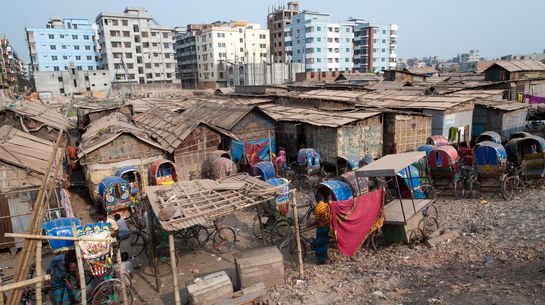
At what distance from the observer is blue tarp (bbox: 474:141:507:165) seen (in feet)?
48.0

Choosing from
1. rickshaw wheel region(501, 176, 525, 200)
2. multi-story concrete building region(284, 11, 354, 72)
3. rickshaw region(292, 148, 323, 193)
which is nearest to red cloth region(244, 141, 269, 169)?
rickshaw region(292, 148, 323, 193)

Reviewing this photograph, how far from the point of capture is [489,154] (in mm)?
14844

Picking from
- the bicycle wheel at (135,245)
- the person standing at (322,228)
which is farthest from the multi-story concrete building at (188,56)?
the person standing at (322,228)

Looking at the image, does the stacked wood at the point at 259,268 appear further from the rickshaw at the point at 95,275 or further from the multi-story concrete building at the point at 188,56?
the multi-story concrete building at the point at 188,56

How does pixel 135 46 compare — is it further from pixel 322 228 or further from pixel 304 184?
pixel 322 228

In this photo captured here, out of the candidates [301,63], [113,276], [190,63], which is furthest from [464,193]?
[190,63]

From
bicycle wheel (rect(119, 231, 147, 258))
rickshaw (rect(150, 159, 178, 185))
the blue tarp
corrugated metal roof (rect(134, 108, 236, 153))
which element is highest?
corrugated metal roof (rect(134, 108, 236, 153))

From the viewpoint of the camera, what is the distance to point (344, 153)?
20.0 meters

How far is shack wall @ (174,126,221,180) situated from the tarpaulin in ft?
3.67

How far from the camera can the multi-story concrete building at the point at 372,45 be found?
87062mm

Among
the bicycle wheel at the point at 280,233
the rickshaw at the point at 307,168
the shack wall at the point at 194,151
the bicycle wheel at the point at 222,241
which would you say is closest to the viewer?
the bicycle wheel at the point at 280,233

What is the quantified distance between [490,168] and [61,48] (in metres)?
86.4

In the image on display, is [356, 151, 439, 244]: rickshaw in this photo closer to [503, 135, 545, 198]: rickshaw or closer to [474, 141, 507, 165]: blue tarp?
[474, 141, 507, 165]: blue tarp

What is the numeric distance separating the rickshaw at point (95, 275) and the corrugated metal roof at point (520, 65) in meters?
40.5
